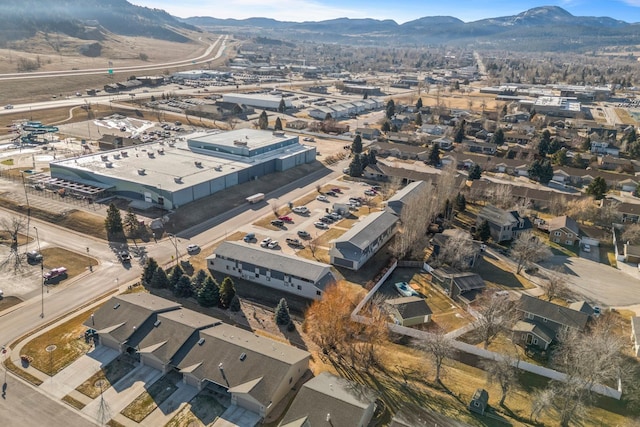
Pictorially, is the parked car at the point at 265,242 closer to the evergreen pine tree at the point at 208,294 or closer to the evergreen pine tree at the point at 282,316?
the evergreen pine tree at the point at 208,294

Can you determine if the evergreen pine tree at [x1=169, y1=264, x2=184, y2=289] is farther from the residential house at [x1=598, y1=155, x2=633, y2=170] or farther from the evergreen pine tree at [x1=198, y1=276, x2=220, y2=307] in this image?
the residential house at [x1=598, y1=155, x2=633, y2=170]

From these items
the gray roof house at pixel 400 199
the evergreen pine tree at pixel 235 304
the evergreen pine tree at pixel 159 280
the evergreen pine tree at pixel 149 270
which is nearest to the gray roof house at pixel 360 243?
the gray roof house at pixel 400 199

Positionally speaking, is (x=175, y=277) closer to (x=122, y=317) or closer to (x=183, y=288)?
(x=183, y=288)

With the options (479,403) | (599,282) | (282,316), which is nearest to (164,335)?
(282,316)

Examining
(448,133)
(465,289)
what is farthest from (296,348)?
(448,133)

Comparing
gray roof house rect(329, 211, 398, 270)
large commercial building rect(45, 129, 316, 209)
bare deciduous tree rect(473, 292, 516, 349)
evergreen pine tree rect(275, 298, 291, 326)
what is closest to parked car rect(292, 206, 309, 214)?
gray roof house rect(329, 211, 398, 270)

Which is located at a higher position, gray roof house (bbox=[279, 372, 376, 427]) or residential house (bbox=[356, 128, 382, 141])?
residential house (bbox=[356, 128, 382, 141])
